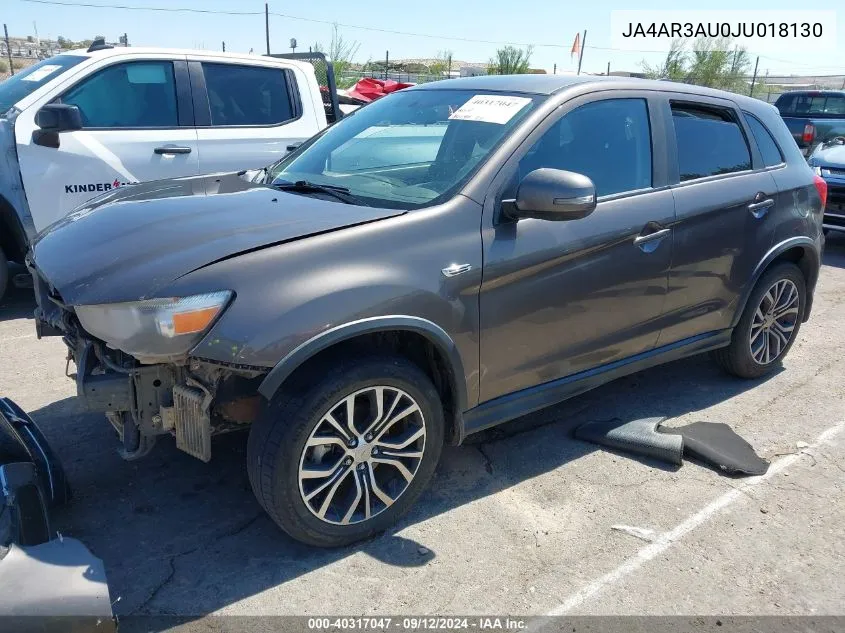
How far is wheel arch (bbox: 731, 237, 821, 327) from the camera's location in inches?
171

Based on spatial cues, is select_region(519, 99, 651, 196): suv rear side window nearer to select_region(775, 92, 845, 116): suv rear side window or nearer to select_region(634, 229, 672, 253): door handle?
select_region(634, 229, 672, 253): door handle

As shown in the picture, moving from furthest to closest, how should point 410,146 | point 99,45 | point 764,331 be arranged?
point 99,45 < point 764,331 < point 410,146

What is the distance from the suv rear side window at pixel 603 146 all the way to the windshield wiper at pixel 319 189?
776 mm

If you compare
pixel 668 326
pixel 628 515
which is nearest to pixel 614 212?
pixel 668 326

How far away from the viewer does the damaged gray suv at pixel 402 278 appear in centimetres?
259

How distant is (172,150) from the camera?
5848 mm

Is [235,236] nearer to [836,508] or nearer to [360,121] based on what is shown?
[360,121]

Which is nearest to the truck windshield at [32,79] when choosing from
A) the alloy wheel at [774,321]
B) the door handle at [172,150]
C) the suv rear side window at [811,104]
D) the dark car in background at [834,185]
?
the door handle at [172,150]

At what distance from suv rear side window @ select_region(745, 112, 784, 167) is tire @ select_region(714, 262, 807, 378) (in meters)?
0.65

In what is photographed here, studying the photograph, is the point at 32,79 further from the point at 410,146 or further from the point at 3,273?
the point at 410,146

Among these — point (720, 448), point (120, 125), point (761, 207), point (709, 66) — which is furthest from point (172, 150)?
point (709, 66)

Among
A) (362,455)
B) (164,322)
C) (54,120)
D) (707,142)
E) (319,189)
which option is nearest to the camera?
(164,322)

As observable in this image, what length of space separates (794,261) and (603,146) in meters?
1.99

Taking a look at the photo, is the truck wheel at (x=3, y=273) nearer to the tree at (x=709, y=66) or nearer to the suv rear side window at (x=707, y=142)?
the suv rear side window at (x=707, y=142)
